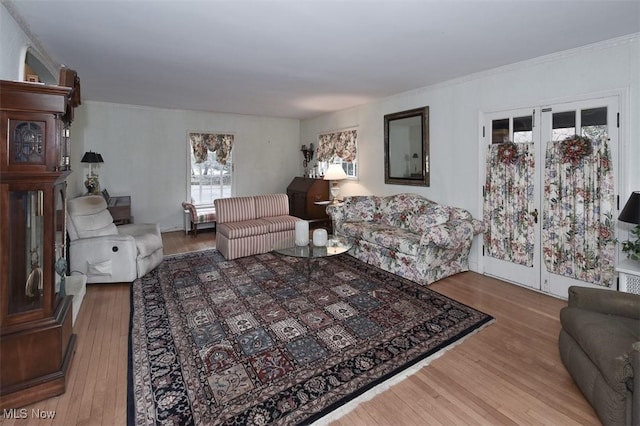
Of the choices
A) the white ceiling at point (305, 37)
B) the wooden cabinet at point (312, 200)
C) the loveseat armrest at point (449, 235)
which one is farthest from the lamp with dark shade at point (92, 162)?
the loveseat armrest at point (449, 235)

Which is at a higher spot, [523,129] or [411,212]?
[523,129]

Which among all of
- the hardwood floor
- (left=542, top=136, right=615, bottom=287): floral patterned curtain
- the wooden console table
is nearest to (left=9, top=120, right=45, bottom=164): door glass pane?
the hardwood floor

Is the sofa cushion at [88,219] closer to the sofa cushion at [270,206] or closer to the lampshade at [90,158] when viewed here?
the lampshade at [90,158]

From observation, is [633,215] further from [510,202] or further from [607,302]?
[510,202]

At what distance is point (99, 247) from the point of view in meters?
3.58

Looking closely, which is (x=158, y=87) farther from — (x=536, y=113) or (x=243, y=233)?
(x=536, y=113)

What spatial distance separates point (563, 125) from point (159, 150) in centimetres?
656

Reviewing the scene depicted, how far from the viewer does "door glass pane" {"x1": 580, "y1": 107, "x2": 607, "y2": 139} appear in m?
2.99

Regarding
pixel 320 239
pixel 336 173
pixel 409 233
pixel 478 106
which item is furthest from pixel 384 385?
pixel 336 173

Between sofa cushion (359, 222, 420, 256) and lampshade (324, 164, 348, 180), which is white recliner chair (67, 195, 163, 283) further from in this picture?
lampshade (324, 164, 348, 180)

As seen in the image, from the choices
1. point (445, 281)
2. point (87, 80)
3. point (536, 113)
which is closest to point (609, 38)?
point (536, 113)

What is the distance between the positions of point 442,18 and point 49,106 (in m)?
2.80

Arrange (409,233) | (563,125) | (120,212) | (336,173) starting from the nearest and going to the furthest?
Result: (563,125) < (409,233) < (120,212) < (336,173)

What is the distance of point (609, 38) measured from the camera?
9.44ft
